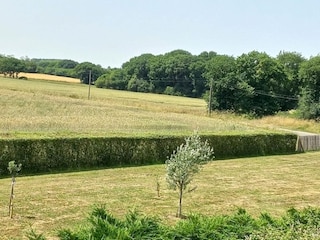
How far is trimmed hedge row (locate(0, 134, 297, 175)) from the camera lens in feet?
62.9

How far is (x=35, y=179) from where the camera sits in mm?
17859

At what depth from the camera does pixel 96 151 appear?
21812 millimetres

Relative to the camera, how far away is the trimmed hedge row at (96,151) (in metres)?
19.2

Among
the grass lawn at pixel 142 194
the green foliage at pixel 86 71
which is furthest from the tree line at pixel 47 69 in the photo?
the grass lawn at pixel 142 194

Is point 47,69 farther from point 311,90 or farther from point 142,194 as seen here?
point 142,194

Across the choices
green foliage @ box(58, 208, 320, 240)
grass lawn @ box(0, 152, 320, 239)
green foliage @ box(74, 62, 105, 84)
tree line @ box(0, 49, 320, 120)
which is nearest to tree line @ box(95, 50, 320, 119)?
tree line @ box(0, 49, 320, 120)

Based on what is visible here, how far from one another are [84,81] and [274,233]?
309 feet

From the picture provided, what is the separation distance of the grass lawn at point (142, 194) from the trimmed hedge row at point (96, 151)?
42.0 inches

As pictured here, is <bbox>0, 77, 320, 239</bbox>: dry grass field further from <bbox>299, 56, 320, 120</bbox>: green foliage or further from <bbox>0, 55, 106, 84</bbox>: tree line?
<bbox>0, 55, 106, 84</bbox>: tree line

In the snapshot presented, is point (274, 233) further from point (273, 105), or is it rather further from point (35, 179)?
point (273, 105)

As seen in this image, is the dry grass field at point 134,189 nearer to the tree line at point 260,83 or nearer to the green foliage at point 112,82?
the tree line at point 260,83

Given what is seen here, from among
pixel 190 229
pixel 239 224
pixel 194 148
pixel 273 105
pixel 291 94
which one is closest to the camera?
pixel 190 229

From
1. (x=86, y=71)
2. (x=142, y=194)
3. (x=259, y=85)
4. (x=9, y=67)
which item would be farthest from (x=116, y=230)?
(x=86, y=71)

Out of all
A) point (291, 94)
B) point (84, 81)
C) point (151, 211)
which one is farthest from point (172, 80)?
point (151, 211)
